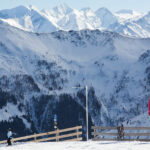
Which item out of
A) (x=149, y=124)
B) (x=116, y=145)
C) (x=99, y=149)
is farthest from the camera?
(x=149, y=124)

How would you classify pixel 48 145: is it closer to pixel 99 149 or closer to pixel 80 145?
pixel 80 145

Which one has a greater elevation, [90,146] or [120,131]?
[120,131]

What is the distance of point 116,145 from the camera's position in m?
52.4

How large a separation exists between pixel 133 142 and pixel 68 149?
31.4ft

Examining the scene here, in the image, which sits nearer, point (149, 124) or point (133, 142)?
point (133, 142)

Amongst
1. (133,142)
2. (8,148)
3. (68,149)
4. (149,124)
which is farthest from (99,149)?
(149,124)

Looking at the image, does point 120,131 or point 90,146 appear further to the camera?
point 120,131

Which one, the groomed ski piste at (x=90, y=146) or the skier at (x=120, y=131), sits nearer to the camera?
the groomed ski piste at (x=90, y=146)

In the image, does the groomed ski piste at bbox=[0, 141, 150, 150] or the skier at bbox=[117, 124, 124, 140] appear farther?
the skier at bbox=[117, 124, 124, 140]

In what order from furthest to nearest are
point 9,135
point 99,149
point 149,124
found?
point 149,124, point 9,135, point 99,149

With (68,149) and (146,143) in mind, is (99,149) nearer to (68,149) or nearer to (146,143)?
(68,149)

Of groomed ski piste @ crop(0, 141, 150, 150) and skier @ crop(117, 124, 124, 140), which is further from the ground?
skier @ crop(117, 124, 124, 140)

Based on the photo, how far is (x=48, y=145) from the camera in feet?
181

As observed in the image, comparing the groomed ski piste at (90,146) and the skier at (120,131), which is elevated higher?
the skier at (120,131)
